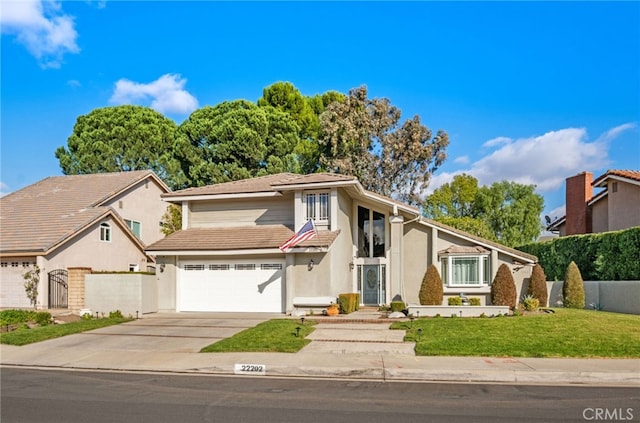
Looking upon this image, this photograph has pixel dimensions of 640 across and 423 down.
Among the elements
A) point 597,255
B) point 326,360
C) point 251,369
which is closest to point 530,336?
point 326,360

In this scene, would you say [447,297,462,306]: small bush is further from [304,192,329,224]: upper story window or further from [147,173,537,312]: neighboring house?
[304,192,329,224]: upper story window

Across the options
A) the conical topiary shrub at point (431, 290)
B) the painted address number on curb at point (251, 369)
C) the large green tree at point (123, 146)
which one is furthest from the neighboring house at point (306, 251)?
the large green tree at point (123, 146)

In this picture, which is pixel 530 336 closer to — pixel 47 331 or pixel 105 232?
pixel 47 331

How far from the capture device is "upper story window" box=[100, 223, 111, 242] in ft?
85.9

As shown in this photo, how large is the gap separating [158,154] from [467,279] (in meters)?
26.5

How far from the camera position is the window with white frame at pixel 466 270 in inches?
915

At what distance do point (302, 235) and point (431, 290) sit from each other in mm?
5664

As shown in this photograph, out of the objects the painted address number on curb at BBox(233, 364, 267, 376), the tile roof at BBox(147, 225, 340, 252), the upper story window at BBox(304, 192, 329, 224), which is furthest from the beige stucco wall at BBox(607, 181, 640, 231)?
the painted address number on curb at BBox(233, 364, 267, 376)

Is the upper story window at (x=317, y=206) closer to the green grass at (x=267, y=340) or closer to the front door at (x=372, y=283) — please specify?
the front door at (x=372, y=283)

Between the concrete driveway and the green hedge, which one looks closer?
the concrete driveway

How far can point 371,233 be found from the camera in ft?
80.4

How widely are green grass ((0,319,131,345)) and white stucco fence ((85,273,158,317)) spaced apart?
1.25 meters

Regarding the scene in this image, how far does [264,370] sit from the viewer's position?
38.4ft

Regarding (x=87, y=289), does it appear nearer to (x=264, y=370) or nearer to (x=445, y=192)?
(x=264, y=370)
